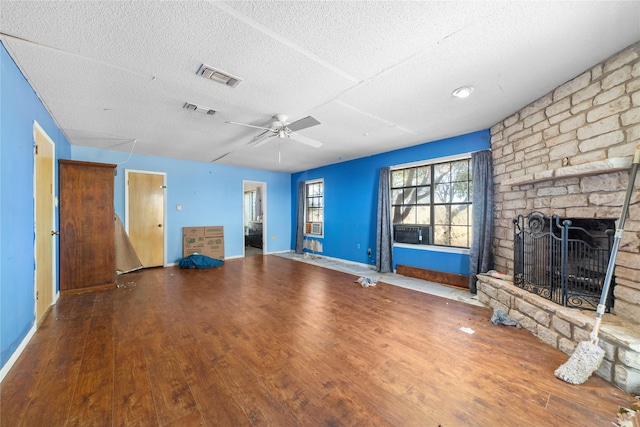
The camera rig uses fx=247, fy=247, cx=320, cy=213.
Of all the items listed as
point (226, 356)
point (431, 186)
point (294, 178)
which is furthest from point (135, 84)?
point (294, 178)

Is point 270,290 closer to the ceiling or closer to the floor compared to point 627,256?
closer to the floor

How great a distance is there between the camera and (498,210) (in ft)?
11.5

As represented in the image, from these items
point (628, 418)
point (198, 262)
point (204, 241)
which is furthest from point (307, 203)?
point (628, 418)

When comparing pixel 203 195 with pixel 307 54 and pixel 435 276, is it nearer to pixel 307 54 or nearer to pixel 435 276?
pixel 307 54

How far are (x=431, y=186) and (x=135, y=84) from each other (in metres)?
4.42

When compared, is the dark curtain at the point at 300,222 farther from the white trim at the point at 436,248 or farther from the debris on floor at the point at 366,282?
the debris on floor at the point at 366,282

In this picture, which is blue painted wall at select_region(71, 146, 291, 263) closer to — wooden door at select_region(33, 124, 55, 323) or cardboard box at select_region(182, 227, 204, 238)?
cardboard box at select_region(182, 227, 204, 238)

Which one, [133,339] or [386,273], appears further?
[386,273]

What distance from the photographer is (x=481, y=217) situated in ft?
12.0

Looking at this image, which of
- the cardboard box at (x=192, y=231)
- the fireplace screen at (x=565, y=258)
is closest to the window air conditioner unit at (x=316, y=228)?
the cardboard box at (x=192, y=231)

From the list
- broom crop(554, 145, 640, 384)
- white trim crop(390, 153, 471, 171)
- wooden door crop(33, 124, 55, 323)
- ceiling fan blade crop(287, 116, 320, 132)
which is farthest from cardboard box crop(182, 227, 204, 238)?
broom crop(554, 145, 640, 384)

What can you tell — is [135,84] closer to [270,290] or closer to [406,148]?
[270,290]

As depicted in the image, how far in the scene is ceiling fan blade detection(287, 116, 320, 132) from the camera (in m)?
2.98

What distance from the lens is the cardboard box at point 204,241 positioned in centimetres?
569
